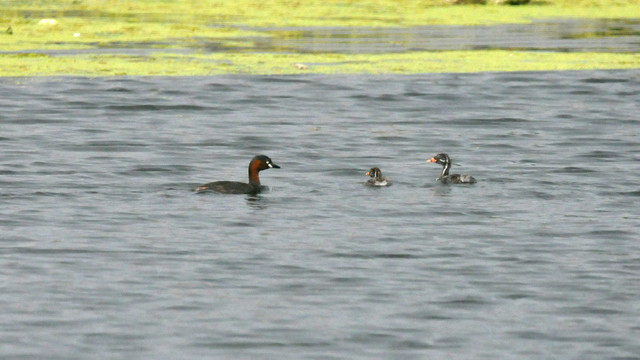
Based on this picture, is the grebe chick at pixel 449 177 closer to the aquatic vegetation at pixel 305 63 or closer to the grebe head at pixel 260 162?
the grebe head at pixel 260 162

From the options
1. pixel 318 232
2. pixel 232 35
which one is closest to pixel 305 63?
pixel 232 35

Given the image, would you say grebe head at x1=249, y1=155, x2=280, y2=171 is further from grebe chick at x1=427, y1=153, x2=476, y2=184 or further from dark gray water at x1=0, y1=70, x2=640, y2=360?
grebe chick at x1=427, y1=153, x2=476, y2=184

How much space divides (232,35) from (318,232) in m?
20.8

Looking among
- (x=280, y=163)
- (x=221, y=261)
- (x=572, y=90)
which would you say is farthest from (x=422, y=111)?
(x=221, y=261)

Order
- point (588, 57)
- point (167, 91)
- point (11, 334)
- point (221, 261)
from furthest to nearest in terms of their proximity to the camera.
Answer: point (588, 57)
point (167, 91)
point (221, 261)
point (11, 334)

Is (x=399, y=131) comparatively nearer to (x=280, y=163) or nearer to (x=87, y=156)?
(x=280, y=163)

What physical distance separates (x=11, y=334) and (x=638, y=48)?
81.0ft

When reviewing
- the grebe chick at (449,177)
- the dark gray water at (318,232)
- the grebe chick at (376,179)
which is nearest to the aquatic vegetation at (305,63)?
the dark gray water at (318,232)

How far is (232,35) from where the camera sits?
33.9 meters

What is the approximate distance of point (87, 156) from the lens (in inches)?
749

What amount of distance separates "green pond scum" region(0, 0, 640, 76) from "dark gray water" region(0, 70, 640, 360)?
315 cm

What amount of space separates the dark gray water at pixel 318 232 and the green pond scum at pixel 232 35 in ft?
10.3

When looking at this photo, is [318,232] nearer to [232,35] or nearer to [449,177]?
[449,177]

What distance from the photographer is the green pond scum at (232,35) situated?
28344 mm
